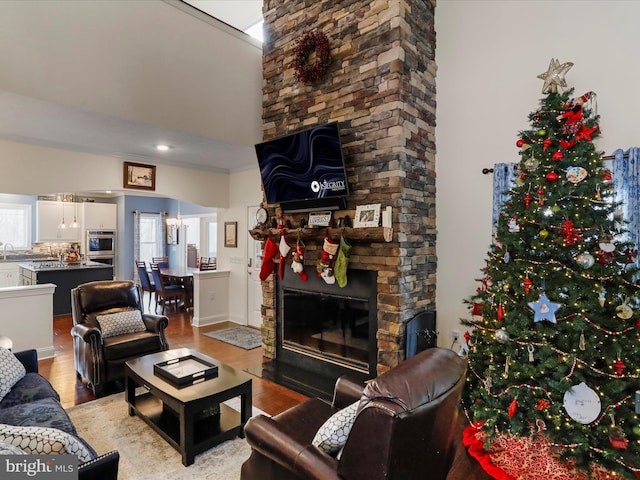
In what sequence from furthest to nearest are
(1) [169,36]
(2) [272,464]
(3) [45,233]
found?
(3) [45,233], (1) [169,36], (2) [272,464]

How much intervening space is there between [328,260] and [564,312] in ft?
6.61

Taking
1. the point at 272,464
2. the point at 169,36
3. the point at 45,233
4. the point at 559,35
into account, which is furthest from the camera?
the point at 45,233

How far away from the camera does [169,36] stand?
3.52 m

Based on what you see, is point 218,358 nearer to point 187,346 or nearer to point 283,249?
point 187,346

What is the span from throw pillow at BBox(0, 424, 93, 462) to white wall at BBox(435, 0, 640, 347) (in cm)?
319

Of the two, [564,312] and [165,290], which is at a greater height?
[564,312]

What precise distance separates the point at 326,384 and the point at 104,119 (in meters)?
3.49

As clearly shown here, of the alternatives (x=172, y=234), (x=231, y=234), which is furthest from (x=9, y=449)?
(x=172, y=234)

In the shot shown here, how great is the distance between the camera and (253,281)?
616 cm

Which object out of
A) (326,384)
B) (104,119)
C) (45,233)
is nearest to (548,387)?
(326,384)

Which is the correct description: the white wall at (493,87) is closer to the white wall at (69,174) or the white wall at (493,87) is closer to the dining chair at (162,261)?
the white wall at (69,174)

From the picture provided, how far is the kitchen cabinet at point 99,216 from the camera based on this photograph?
8805 mm

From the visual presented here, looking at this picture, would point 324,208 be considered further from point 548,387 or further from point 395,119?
point 548,387

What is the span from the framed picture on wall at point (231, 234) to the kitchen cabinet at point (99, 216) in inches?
177
